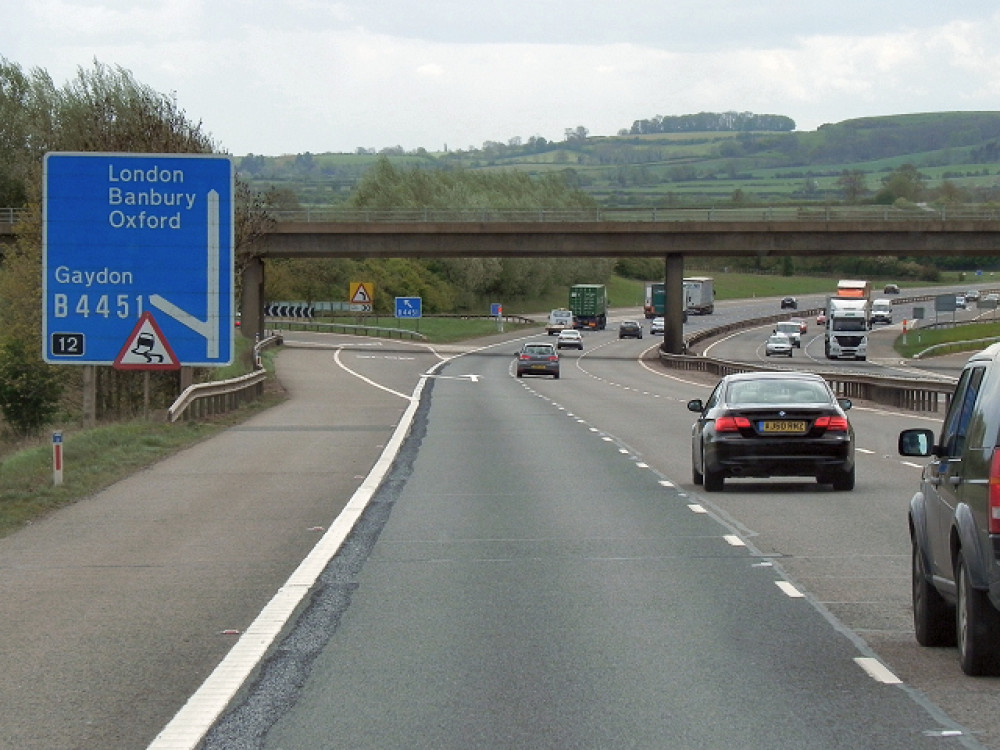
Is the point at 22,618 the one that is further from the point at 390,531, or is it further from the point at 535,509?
the point at 535,509

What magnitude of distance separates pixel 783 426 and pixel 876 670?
1096 centimetres

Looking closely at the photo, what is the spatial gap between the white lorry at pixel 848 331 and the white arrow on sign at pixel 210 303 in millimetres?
68085

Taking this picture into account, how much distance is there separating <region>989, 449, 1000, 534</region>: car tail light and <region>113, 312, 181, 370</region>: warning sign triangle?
20.3 metres

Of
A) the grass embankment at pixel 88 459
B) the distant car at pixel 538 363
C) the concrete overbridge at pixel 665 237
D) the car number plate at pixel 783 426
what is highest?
the concrete overbridge at pixel 665 237

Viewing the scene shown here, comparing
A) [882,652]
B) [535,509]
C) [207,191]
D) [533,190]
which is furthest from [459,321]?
[882,652]

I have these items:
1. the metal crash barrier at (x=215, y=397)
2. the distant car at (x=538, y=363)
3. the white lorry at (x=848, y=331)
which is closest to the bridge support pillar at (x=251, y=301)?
the distant car at (x=538, y=363)

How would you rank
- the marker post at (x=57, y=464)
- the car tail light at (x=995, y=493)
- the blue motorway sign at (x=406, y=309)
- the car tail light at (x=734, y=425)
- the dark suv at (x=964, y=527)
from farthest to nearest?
the blue motorway sign at (x=406, y=309)
the car tail light at (x=734, y=425)
the marker post at (x=57, y=464)
the dark suv at (x=964, y=527)
the car tail light at (x=995, y=493)

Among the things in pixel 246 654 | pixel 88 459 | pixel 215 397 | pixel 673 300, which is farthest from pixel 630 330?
pixel 246 654

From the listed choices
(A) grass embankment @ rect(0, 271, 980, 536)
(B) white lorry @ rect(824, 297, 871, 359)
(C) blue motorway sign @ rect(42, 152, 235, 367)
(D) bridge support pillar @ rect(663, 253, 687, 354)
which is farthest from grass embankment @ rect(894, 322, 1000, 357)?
(C) blue motorway sign @ rect(42, 152, 235, 367)

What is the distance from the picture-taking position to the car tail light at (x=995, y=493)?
7.55 metres

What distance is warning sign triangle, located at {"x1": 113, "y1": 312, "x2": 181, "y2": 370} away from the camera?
86.5ft

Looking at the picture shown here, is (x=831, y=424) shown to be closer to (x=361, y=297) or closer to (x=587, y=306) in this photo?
(x=361, y=297)

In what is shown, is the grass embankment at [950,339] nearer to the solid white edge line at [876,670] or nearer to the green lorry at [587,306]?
the green lorry at [587,306]

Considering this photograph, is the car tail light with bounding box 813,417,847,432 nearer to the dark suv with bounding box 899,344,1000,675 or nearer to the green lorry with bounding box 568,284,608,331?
the dark suv with bounding box 899,344,1000,675
